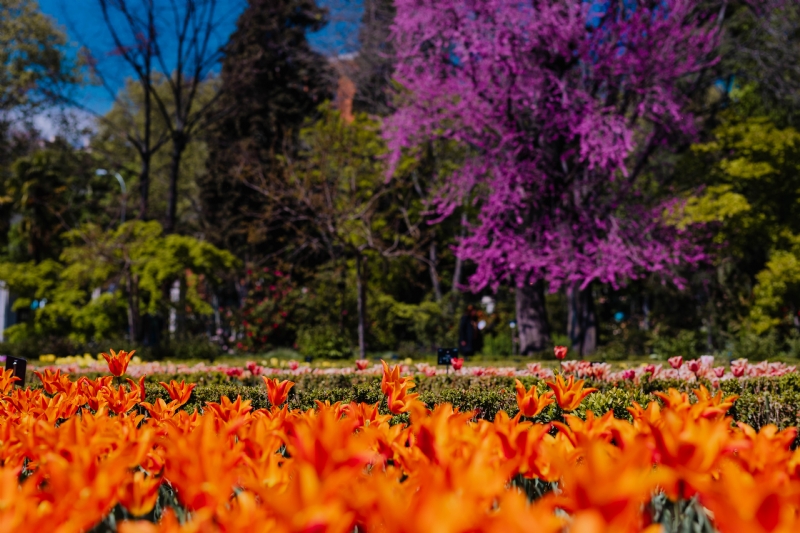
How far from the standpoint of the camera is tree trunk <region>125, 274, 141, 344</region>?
771 inches

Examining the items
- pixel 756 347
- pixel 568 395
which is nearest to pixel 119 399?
pixel 568 395

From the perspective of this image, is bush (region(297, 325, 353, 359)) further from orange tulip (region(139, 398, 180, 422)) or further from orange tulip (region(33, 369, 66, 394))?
orange tulip (region(139, 398, 180, 422))

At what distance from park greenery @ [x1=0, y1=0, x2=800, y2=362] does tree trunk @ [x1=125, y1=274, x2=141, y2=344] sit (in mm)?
98

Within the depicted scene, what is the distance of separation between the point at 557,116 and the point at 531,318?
506 centimetres

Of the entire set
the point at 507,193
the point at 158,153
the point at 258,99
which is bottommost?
the point at 507,193

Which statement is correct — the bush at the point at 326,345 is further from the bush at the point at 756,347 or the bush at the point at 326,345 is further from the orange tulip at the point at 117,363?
the orange tulip at the point at 117,363

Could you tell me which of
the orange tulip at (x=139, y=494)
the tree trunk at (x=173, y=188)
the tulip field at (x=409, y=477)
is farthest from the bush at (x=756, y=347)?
the tree trunk at (x=173, y=188)

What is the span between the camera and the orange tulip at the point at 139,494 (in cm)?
187

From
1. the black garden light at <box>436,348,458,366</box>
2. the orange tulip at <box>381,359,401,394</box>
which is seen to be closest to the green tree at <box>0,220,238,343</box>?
the black garden light at <box>436,348,458,366</box>

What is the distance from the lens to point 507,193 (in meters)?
16.7

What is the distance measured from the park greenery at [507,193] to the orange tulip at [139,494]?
13576 mm

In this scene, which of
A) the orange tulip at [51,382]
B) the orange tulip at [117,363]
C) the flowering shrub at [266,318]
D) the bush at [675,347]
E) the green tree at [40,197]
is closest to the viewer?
the orange tulip at [51,382]

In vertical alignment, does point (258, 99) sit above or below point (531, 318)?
above

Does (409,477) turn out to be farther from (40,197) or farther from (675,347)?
(40,197)
